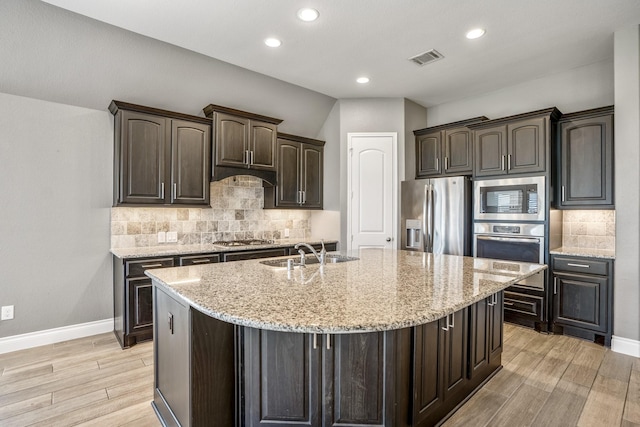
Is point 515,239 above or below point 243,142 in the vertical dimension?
below

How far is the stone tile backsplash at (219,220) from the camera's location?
370 centimetres

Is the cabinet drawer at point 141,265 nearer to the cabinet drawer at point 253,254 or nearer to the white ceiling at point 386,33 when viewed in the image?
the cabinet drawer at point 253,254

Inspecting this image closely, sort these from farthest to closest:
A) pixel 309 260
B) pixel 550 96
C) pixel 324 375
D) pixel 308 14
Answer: pixel 550 96
pixel 309 260
pixel 308 14
pixel 324 375

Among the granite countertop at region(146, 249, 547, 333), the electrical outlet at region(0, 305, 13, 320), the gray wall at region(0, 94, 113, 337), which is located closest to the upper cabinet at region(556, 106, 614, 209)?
the granite countertop at region(146, 249, 547, 333)

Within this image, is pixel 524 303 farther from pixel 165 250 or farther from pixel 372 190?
pixel 165 250

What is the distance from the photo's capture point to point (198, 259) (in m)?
3.51

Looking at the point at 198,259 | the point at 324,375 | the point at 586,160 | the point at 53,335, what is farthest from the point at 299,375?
the point at 586,160

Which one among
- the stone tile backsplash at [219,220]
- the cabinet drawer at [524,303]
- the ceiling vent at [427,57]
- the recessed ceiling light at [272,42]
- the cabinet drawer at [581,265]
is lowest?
the cabinet drawer at [524,303]

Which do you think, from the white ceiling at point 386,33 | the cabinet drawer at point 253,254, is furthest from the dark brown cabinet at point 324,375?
the white ceiling at point 386,33

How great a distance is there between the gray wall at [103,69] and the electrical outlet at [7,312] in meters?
1.97

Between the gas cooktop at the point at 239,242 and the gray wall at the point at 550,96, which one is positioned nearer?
the gray wall at the point at 550,96

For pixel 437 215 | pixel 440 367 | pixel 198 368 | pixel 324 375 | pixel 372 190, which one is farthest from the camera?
pixel 372 190

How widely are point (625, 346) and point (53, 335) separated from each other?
5.40m

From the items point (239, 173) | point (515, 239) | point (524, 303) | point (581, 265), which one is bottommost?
point (524, 303)
